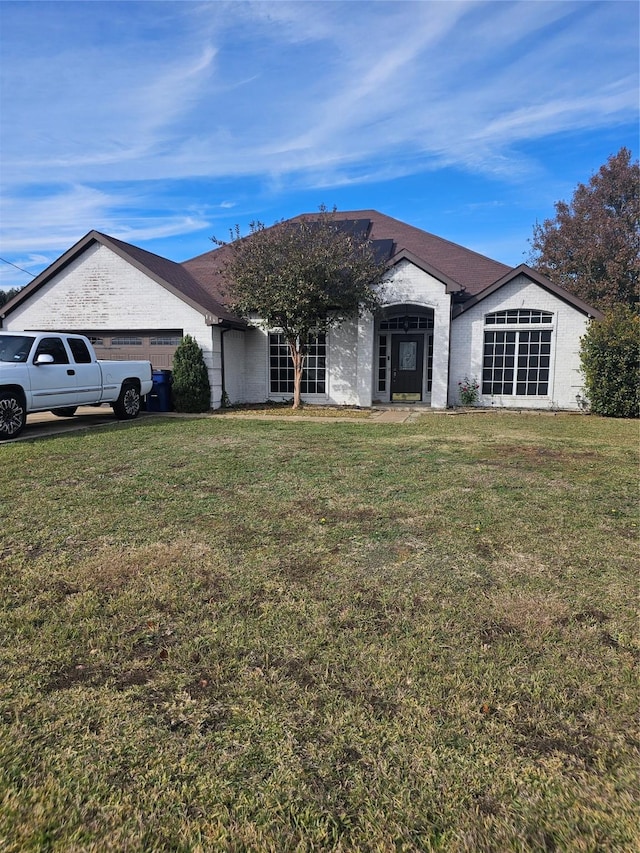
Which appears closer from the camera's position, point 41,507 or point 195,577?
point 195,577

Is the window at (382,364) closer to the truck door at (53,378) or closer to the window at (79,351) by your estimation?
the window at (79,351)

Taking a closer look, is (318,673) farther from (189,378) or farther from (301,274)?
(189,378)

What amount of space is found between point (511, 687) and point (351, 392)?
48.4 ft

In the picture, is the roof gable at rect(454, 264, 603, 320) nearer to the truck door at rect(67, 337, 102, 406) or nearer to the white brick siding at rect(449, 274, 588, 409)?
the white brick siding at rect(449, 274, 588, 409)

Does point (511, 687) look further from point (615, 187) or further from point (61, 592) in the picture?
point (615, 187)

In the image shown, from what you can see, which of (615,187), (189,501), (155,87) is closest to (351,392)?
(155,87)

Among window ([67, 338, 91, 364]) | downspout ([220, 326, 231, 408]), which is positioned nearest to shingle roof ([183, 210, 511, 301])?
downspout ([220, 326, 231, 408])

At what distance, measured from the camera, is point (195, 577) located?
3.65 metres

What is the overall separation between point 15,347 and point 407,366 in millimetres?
12076

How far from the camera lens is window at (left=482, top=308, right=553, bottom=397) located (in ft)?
52.5

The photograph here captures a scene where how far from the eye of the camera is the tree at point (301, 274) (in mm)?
14000

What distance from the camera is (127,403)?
43.0 feet

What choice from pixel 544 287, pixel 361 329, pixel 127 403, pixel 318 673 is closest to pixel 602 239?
pixel 544 287

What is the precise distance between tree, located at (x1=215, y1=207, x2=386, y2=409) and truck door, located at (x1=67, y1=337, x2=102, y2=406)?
493 centimetres
